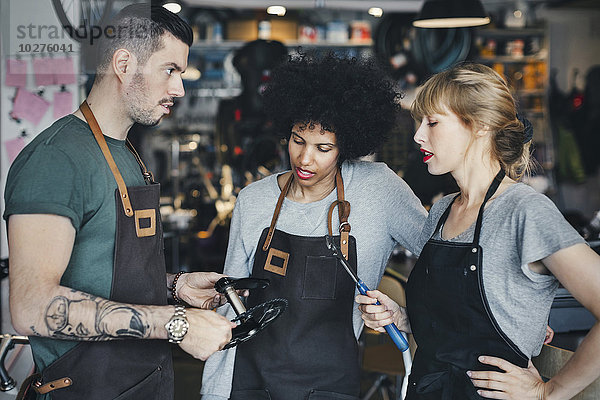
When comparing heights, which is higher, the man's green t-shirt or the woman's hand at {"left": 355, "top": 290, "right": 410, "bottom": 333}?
the man's green t-shirt

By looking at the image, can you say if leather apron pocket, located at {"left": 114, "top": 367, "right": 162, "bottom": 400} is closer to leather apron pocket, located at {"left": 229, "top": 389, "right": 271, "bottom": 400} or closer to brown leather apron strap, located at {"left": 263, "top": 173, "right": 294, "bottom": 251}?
leather apron pocket, located at {"left": 229, "top": 389, "right": 271, "bottom": 400}

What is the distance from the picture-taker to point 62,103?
12.2 feet

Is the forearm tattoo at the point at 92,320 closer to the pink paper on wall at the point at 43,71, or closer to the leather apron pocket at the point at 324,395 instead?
the leather apron pocket at the point at 324,395

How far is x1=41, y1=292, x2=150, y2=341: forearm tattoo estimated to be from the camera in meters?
1.48

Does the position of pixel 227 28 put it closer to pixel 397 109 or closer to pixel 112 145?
pixel 397 109

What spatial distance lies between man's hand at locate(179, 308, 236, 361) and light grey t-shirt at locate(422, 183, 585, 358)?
Result: 70cm

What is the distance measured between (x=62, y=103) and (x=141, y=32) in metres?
2.12

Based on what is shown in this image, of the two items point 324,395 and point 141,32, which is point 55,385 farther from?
point 141,32

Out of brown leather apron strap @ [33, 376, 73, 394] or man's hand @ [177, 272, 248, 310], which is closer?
brown leather apron strap @ [33, 376, 73, 394]

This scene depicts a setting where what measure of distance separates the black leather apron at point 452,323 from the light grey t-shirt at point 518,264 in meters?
0.02

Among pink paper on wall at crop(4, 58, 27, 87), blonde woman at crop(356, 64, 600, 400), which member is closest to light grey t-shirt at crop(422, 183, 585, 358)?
blonde woman at crop(356, 64, 600, 400)

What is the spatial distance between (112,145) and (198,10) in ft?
17.9

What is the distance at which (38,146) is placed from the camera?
5.23ft

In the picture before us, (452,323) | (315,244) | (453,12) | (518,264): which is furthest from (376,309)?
(453,12)
